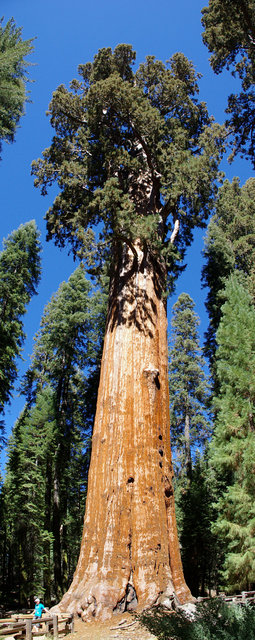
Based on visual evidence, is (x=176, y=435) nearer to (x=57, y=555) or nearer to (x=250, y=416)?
(x=57, y=555)

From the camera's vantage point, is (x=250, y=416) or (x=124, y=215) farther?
(x=250, y=416)

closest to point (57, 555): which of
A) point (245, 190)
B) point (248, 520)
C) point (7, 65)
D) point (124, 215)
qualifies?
point (248, 520)

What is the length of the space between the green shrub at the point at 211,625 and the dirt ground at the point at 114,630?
48.7 inches

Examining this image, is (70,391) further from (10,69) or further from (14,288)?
(10,69)

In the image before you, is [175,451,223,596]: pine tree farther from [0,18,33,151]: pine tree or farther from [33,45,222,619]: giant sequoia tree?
[0,18,33,151]: pine tree

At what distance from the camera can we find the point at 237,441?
35.9 feet

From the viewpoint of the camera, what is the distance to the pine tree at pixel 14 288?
16781mm

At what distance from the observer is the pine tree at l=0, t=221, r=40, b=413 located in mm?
16781

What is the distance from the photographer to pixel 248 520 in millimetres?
9938

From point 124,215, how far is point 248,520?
8095 millimetres

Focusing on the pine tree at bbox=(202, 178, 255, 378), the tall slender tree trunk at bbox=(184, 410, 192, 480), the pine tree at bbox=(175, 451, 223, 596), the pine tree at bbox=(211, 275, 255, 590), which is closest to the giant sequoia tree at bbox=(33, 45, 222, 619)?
the pine tree at bbox=(211, 275, 255, 590)

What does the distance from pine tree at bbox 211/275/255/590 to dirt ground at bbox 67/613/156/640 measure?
16.2 feet

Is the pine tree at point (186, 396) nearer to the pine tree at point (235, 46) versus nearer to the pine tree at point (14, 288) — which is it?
the pine tree at point (14, 288)

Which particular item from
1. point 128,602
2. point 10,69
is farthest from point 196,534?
point 10,69
